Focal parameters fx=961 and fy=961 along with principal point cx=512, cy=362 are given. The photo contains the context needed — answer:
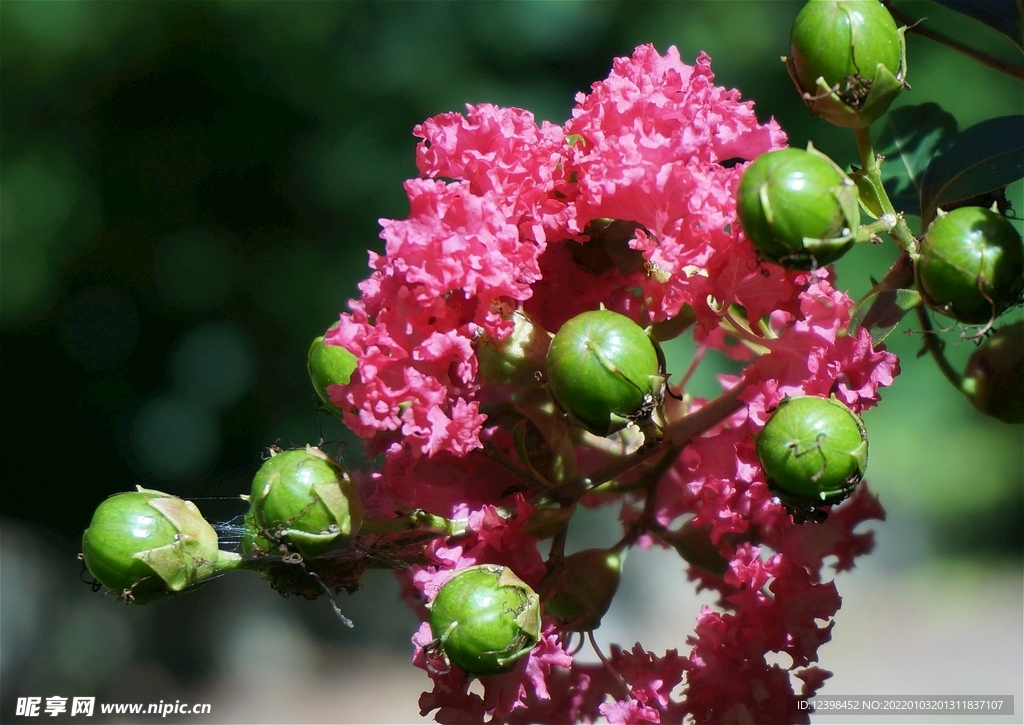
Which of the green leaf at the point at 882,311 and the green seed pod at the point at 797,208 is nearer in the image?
the green seed pod at the point at 797,208

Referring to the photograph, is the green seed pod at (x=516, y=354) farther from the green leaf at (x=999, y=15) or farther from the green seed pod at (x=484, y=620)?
the green leaf at (x=999, y=15)

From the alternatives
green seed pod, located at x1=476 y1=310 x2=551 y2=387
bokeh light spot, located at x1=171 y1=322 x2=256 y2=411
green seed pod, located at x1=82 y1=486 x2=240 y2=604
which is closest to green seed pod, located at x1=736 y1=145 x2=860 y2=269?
green seed pod, located at x1=476 y1=310 x2=551 y2=387

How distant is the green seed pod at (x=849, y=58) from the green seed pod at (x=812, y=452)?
19 centimetres

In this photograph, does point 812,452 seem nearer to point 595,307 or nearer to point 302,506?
point 595,307

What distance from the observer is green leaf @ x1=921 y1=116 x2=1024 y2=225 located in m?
0.75

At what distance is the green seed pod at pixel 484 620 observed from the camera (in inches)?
24.3

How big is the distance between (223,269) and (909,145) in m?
2.59

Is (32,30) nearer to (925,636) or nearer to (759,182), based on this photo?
(759,182)

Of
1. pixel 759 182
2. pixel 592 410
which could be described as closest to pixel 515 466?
pixel 592 410

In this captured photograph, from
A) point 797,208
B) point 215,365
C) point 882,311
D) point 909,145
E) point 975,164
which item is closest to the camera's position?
point 797,208

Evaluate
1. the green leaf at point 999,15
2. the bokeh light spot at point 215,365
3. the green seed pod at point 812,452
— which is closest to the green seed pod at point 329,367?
the green seed pod at point 812,452

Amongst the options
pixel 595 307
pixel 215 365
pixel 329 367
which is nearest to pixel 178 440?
pixel 215 365

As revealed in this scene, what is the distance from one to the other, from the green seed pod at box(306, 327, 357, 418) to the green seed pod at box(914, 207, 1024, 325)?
1.32 ft

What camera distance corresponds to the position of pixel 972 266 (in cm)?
57
